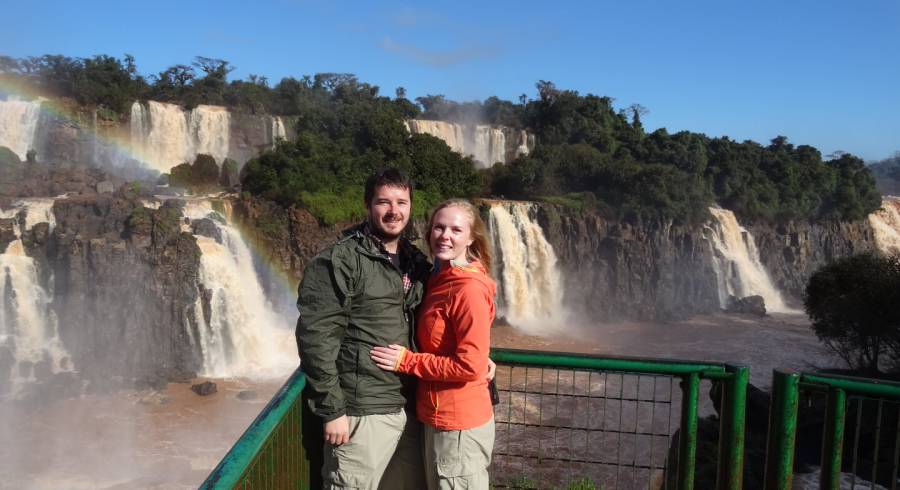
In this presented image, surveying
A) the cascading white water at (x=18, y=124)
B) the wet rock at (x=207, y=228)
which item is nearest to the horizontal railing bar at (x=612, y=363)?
the wet rock at (x=207, y=228)

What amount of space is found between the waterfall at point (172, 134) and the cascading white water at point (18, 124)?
11.1ft

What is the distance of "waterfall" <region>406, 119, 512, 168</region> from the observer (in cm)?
3391

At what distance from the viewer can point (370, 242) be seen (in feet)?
8.71

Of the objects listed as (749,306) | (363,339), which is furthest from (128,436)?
(749,306)

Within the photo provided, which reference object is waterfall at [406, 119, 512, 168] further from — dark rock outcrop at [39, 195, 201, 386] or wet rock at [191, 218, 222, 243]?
dark rock outcrop at [39, 195, 201, 386]

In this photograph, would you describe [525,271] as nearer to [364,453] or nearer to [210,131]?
[210,131]

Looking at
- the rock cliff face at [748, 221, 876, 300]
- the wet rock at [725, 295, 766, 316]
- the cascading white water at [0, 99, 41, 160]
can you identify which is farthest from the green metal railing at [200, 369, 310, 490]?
the rock cliff face at [748, 221, 876, 300]

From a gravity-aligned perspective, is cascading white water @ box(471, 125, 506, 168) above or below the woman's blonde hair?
above

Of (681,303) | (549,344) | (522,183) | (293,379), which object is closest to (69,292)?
(549,344)

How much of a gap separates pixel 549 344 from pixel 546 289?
15.0ft

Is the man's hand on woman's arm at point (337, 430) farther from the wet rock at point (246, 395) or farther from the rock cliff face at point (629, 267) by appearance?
the rock cliff face at point (629, 267)

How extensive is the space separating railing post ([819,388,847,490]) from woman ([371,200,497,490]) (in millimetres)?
1466

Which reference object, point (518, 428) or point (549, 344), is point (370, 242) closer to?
point (518, 428)

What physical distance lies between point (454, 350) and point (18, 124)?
27015mm
